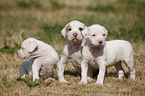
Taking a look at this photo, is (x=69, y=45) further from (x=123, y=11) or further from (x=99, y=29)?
(x=123, y=11)

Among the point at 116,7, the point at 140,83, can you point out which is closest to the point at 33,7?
the point at 116,7

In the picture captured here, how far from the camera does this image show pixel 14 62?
21.1 feet

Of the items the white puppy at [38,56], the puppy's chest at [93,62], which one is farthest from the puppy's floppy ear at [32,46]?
the puppy's chest at [93,62]

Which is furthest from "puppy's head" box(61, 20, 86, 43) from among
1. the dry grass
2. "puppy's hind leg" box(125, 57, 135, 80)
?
"puppy's hind leg" box(125, 57, 135, 80)

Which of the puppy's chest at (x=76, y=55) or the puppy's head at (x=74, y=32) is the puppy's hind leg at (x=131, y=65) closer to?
the puppy's chest at (x=76, y=55)

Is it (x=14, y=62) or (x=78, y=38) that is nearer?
(x=78, y=38)

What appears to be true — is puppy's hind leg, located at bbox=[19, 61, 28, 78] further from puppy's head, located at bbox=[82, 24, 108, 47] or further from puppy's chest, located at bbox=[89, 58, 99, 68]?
puppy's head, located at bbox=[82, 24, 108, 47]

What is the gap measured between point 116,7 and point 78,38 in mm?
12847

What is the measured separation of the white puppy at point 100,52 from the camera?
4.59m

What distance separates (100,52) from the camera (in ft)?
15.8

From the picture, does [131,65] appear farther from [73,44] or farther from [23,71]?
[23,71]

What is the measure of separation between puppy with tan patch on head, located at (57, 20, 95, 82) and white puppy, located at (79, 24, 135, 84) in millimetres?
279

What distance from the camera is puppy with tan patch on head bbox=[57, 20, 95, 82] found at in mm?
4965

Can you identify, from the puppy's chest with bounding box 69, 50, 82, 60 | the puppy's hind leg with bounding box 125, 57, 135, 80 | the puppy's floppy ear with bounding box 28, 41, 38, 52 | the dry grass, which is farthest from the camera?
the puppy's chest with bounding box 69, 50, 82, 60
